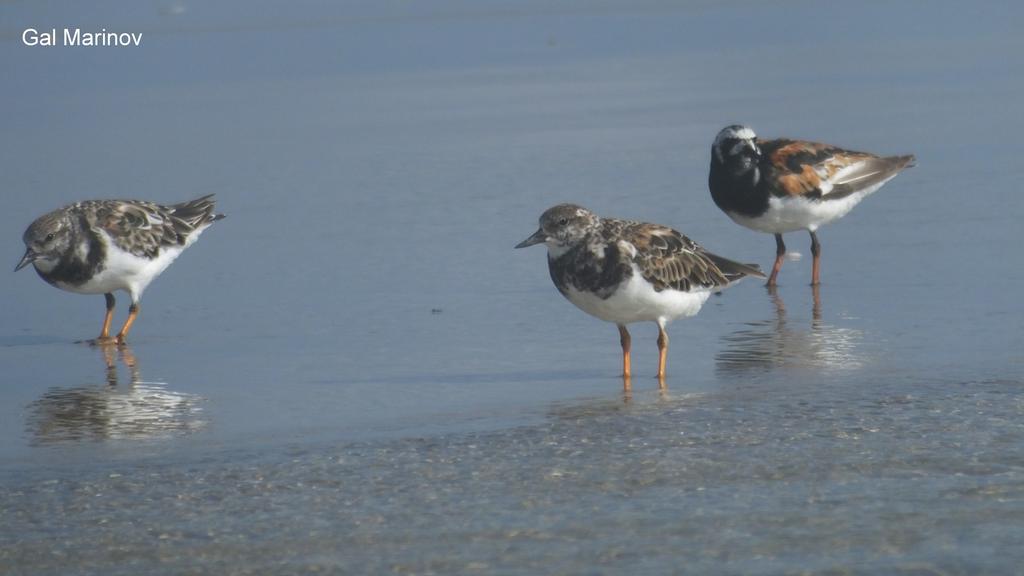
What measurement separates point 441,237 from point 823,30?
9.49 meters

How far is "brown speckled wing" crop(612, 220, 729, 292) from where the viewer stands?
8180mm

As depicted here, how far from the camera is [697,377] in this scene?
8.07 meters

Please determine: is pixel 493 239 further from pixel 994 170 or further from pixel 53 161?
pixel 53 161

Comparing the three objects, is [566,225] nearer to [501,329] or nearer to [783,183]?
[501,329]

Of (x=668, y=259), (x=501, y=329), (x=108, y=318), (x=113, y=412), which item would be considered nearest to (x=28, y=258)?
(x=108, y=318)

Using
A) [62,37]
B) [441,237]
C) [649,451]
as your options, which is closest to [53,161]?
[441,237]

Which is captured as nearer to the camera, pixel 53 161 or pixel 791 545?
pixel 791 545

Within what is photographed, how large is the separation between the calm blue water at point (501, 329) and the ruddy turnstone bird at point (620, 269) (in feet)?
1.19

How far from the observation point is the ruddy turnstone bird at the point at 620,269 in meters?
8.05

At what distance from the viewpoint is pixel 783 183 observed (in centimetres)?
1094

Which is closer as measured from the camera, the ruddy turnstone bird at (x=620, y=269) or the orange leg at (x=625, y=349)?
the ruddy turnstone bird at (x=620, y=269)

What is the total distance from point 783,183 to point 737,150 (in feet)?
1.38

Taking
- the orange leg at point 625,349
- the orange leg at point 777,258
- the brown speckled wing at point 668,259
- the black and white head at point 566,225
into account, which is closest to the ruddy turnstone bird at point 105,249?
the black and white head at point 566,225

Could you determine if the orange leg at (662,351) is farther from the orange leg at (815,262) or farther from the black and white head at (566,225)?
the orange leg at (815,262)
